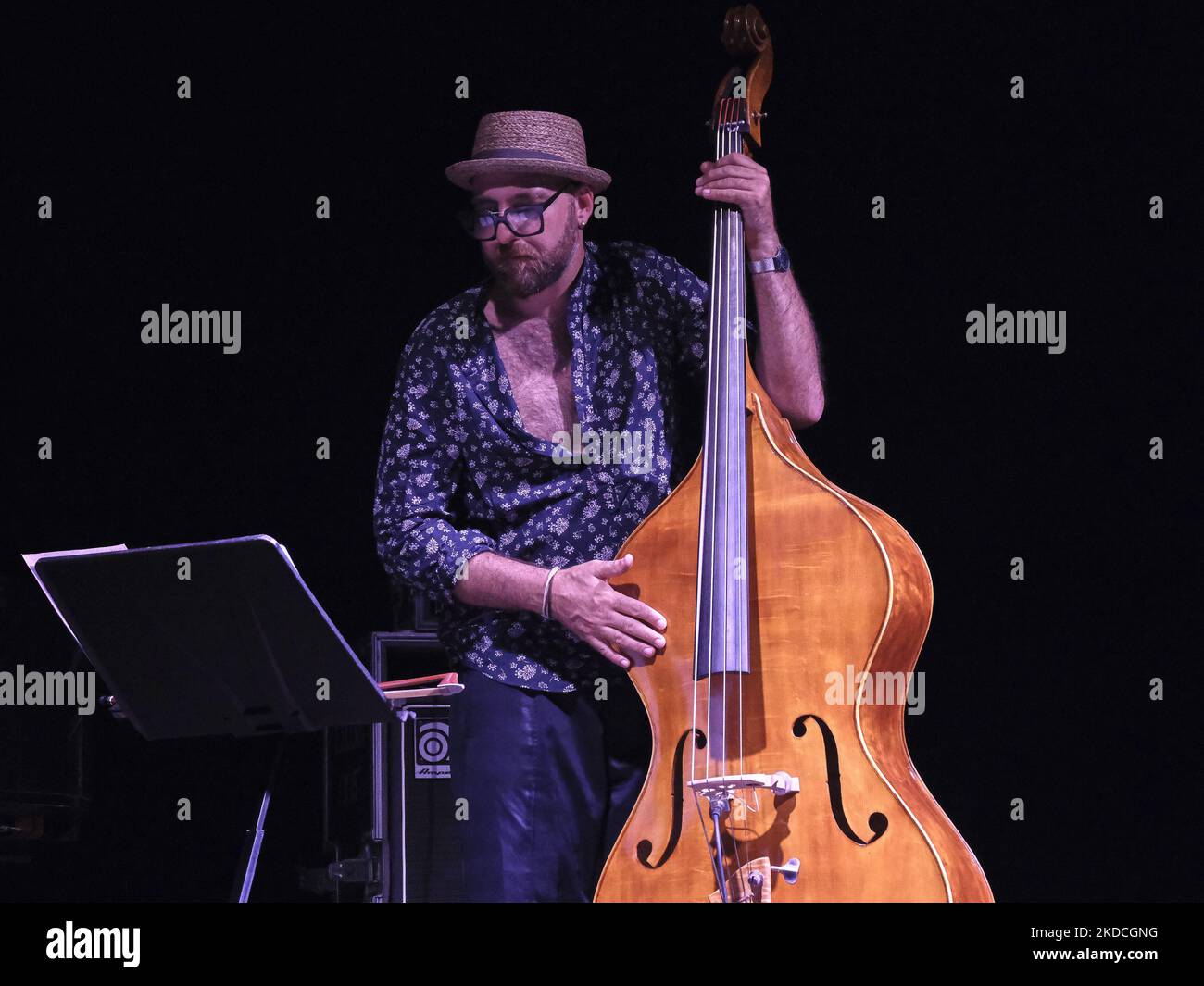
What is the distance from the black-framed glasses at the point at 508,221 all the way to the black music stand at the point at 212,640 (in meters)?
0.78

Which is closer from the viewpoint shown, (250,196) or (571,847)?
(571,847)

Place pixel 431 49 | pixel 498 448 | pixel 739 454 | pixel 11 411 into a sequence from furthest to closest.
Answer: pixel 11 411
pixel 431 49
pixel 498 448
pixel 739 454

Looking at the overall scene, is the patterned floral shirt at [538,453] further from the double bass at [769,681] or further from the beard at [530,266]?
the double bass at [769,681]

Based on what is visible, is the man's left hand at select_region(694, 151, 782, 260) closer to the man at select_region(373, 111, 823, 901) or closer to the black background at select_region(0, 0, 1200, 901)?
the man at select_region(373, 111, 823, 901)

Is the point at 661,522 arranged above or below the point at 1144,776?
above

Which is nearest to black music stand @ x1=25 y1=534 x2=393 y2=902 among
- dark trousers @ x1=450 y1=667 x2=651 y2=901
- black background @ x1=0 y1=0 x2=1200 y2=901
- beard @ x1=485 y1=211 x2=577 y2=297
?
dark trousers @ x1=450 y1=667 x2=651 y2=901

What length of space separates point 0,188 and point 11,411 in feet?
1.84

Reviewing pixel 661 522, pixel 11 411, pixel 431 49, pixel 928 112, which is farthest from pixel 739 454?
pixel 11 411

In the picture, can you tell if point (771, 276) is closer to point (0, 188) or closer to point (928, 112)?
point (928, 112)

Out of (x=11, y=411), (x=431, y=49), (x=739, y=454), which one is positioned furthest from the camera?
A: (x=11, y=411)

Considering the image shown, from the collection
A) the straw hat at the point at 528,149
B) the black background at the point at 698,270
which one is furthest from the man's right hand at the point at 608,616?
the black background at the point at 698,270

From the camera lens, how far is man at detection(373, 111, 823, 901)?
3.10 meters

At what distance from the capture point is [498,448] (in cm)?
327

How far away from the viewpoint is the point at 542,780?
10.2ft
